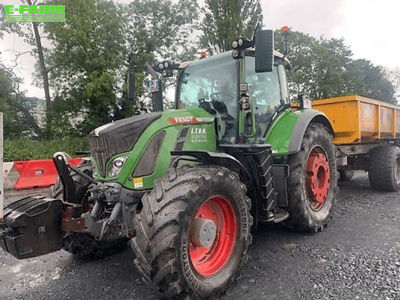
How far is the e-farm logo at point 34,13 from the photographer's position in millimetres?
16578

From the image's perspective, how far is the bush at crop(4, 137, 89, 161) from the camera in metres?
12.4

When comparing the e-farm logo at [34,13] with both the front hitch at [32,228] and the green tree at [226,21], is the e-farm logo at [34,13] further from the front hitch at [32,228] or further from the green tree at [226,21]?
the front hitch at [32,228]

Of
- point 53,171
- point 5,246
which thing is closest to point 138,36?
point 53,171

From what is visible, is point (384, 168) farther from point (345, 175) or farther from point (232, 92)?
point (232, 92)

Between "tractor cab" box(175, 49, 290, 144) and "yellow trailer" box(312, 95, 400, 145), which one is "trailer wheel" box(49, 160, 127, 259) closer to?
"tractor cab" box(175, 49, 290, 144)

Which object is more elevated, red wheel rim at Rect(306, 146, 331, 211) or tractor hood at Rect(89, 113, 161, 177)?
tractor hood at Rect(89, 113, 161, 177)

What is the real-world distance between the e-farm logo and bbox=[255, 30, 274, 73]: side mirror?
1584cm

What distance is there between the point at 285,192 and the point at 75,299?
246 centimetres

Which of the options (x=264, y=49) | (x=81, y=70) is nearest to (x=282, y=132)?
(x=264, y=49)

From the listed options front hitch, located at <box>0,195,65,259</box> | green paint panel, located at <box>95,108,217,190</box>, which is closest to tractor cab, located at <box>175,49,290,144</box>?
green paint panel, located at <box>95,108,217,190</box>

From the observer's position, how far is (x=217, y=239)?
10.5ft

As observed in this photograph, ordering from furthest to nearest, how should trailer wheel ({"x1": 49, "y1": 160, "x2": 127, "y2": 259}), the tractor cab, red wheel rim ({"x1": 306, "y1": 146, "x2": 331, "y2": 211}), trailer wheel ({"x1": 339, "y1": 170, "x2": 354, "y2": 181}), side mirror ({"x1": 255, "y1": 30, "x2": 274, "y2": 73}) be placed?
1. trailer wheel ({"x1": 339, "y1": 170, "x2": 354, "y2": 181})
2. red wheel rim ({"x1": 306, "y1": 146, "x2": 331, "y2": 211})
3. the tractor cab
4. trailer wheel ({"x1": 49, "y1": 160, "x2": 127, "y2": 259})
5. side mirror ({"x1": 255, "y1": 30, "x2": 274, "y2": 73})

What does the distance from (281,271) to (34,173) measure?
196 inches

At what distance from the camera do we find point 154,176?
124 inches
